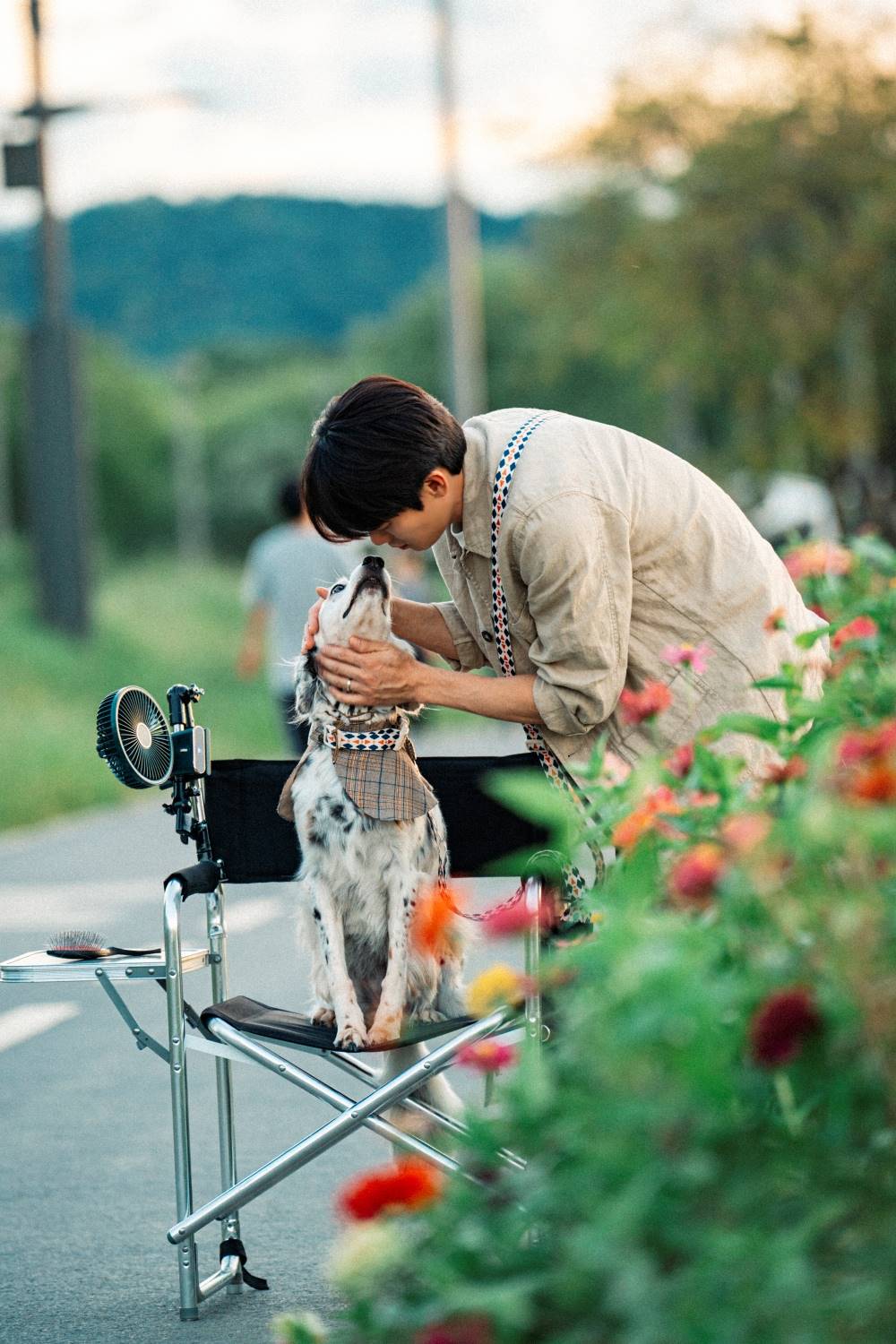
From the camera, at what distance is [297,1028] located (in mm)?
4199

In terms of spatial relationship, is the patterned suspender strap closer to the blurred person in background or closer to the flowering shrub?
the flowering shrub

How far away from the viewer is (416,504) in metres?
3.92

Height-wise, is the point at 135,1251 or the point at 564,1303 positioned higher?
the point at 564,1303

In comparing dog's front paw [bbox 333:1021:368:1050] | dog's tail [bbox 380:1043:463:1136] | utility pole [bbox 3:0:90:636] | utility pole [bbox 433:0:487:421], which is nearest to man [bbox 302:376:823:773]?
dog's front paw [bbox 333:1021:368:1050]

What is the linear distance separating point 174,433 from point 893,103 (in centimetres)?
5794

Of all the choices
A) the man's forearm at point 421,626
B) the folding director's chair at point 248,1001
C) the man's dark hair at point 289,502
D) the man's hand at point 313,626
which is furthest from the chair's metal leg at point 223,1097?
the man's dark hair at point 289,502

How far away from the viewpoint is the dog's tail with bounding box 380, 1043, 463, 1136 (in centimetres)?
434

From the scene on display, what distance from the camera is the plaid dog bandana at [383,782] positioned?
419 cm

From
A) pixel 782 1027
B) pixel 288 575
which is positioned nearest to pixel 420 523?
pixel 782 1027

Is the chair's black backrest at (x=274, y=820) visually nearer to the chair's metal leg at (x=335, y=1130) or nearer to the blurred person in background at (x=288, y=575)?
the chair's metal leg at (x=335, y=1130)

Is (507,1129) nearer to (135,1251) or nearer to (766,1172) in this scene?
(766,1172)

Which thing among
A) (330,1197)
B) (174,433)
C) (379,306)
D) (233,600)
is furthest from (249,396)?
(330,1197)

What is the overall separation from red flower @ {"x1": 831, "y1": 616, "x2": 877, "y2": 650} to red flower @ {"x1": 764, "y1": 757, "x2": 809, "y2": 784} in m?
0.65

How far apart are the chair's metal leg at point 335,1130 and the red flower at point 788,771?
148 centimetres
